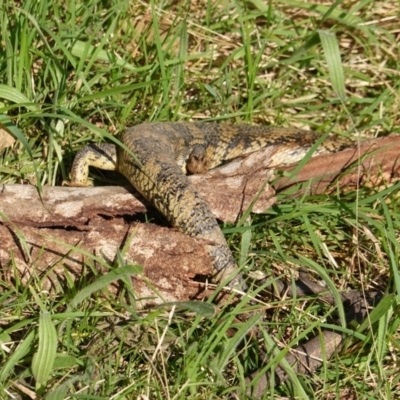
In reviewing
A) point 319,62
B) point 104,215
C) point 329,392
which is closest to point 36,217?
point 104,215

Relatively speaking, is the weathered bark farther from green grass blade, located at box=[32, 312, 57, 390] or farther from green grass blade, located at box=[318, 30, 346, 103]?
green grass blade, located at box=[318, 30, 346, 103]

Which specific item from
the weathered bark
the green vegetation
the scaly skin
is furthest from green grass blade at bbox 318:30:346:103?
the weathered bark

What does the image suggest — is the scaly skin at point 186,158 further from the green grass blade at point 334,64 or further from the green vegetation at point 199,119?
the green grass blade at point 334,64

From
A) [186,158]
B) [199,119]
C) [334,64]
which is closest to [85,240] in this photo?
[186,158]

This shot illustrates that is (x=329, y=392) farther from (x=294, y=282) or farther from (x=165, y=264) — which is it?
(x=165, y=264)

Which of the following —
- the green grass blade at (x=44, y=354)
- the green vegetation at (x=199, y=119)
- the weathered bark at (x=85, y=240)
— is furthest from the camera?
the weathered bark at (x=85, y=240)

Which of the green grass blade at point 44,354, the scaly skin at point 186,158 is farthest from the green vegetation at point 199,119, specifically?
the scaly skin at point 186,158

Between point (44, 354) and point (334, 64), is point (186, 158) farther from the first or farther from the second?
point (44, 354)
